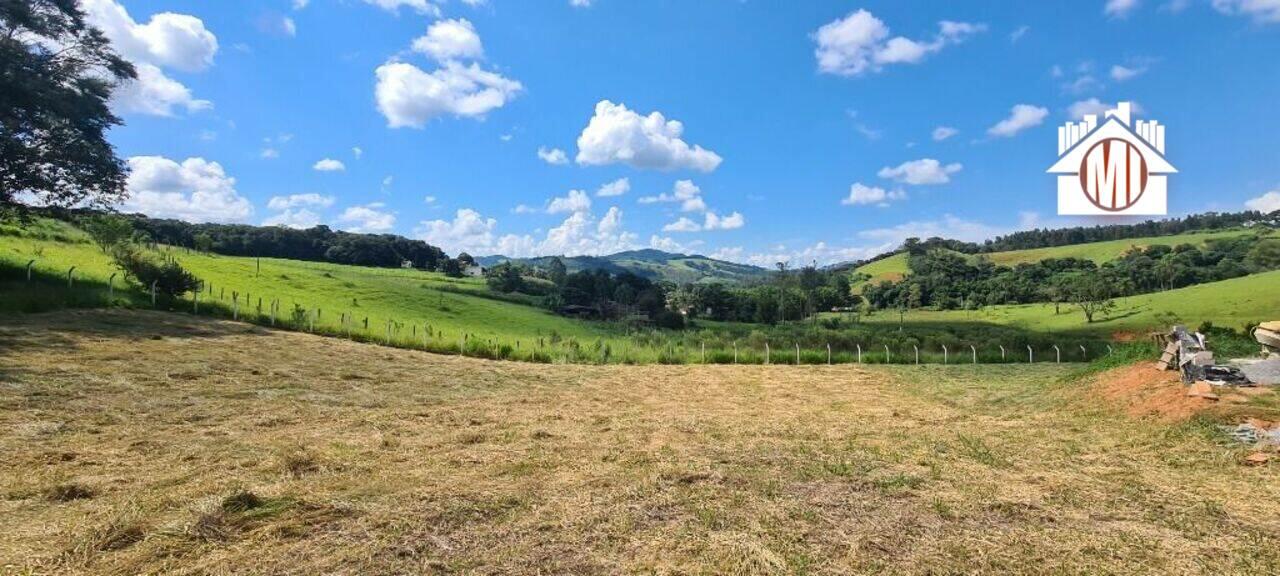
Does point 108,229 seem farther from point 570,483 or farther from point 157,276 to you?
point 570,483

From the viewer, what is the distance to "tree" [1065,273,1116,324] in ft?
207

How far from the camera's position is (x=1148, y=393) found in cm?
1170

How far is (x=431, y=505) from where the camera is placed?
19.5 ft

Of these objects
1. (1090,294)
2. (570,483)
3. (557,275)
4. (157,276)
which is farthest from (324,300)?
(1090,294)

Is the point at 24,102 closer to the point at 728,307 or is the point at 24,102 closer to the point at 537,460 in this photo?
the point at 537,460

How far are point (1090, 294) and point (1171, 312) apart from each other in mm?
17477

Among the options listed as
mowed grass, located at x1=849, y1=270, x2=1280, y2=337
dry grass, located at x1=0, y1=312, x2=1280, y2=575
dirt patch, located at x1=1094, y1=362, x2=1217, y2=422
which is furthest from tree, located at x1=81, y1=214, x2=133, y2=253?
mowed grass, located at x1=849, y1=270, x2=1280, y2=337

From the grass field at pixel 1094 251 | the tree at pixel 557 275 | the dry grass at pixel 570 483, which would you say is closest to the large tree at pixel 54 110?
the dry grass at pixel 570 483

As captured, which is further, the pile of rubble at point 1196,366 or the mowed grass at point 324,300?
the mowed grass at point 324,300

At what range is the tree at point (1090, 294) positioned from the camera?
63.0 m

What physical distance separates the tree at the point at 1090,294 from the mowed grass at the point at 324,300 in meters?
52.5

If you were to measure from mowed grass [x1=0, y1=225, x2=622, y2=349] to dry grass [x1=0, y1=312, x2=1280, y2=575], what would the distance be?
12222 mm

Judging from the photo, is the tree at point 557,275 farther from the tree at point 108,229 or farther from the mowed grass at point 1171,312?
the tree at point 108,229

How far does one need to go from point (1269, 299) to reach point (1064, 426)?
203ft
